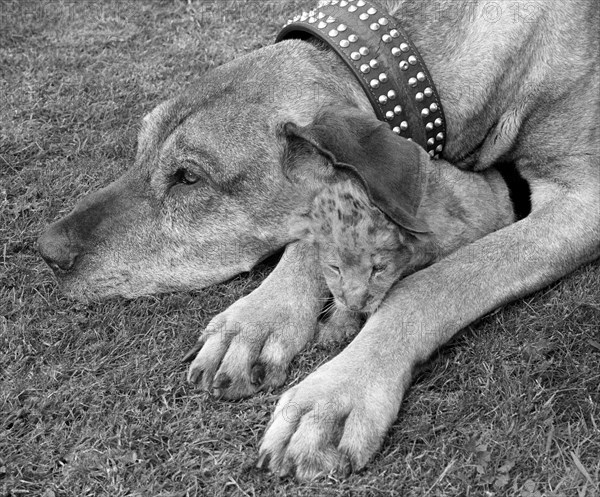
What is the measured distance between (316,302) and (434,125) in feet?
2.89

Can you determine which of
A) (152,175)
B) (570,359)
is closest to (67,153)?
(152,175)

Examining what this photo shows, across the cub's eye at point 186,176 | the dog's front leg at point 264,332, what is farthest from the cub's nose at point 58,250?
A: the dog's front leg at point 264,332

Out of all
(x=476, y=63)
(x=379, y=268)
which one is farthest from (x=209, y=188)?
(x=476, y=63)

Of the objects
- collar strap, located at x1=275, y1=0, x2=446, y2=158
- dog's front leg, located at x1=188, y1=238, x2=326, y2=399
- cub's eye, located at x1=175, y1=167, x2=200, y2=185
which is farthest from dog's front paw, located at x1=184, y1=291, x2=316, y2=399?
collar strap, located at x1=275, y1=0, x2=446, y2=158

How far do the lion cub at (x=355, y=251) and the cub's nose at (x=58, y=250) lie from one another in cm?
102

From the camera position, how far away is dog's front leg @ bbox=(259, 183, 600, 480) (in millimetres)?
2680

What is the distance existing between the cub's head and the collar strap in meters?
0.48

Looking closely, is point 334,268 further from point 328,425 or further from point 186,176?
point 186,176

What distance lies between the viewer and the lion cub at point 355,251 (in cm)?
291

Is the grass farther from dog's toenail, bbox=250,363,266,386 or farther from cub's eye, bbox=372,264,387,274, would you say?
cub's eye, bbox=372,264,387,274

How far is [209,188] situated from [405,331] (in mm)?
988

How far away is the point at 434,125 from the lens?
339 cm

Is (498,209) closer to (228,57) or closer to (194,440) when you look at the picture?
(194,440)

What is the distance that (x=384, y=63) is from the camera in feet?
10.7
